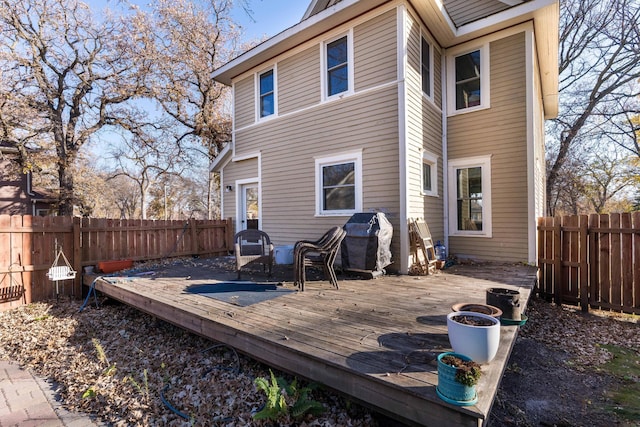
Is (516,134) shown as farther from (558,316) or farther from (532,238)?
(558,316)

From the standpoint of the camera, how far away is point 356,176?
6.14 meters

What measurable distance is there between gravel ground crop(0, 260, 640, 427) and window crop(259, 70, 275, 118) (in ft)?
17.8

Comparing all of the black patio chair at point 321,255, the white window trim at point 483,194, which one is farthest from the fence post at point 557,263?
the black patio chair at point 321,255

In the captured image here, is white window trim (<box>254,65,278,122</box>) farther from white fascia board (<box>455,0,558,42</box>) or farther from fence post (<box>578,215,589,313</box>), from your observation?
fence post (<box>578,215,589,313</box>)

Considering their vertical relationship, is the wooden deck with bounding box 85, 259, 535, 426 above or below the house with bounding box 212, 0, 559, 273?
below

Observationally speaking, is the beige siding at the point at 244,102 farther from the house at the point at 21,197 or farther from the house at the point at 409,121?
the house at the point at 21,197

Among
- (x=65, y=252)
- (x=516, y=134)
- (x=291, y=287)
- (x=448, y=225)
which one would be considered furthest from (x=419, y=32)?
(x=65, y=252)

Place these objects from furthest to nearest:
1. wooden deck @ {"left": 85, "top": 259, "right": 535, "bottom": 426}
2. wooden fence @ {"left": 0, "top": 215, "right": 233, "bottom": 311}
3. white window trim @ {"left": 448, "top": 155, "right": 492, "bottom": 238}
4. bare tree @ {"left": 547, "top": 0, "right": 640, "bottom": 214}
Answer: bare tree @ {"left": 547, "top": 0, "right": 640, "bottom": 214} < white window trim @ {"left": 448, "top": 155, "right": 492, "bottom": 238} < wooden fence @ {"left": 0, "top": 215, "right": 233, "bottom": 311} < wooden deck @ {"left": 85, "top": 259, "right": 535, "bottom": 426}

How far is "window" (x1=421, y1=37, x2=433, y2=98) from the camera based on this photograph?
252 inches

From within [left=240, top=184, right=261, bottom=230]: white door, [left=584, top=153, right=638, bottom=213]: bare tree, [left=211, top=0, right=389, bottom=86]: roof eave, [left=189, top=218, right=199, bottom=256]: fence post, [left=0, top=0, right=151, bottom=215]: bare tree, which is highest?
[left=0, top=0, right=151, bottom=215]: bare tree

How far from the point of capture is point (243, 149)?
333 inches

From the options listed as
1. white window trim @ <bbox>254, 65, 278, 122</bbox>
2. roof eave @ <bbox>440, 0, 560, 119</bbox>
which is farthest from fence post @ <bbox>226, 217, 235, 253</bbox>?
roof eave @ <bbox>440, 0, 560, 119</bbox>

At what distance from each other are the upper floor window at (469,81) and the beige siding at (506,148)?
151 millimetres

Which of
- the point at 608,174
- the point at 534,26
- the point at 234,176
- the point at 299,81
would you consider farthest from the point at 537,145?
the point at 608,174
